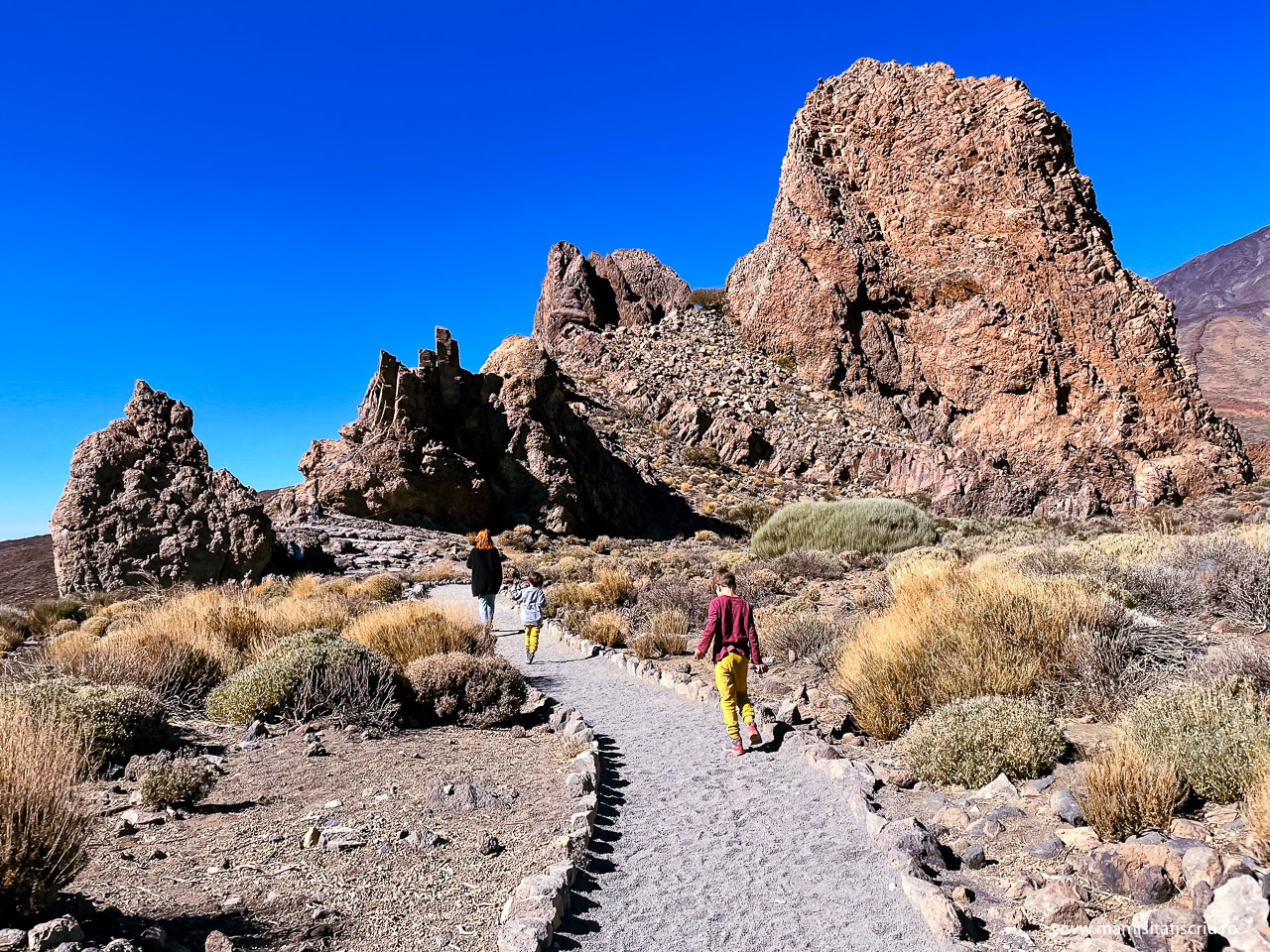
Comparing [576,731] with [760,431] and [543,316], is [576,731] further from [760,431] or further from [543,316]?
[543,316]

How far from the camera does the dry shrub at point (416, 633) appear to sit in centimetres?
848

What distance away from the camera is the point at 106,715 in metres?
5.48

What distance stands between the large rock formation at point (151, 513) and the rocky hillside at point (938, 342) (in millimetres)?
24287

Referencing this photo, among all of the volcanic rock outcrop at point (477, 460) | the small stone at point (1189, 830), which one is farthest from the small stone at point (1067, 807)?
the volcanic rock outcrop at point (477, 460)

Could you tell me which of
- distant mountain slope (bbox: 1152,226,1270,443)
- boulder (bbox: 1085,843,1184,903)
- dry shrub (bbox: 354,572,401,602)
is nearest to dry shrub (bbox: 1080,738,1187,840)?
boulder (bbox: 1085,843,1184,903)

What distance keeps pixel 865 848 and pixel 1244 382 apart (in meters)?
115

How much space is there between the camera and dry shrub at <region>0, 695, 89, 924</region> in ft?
9.05

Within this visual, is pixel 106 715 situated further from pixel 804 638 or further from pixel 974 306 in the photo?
pixel 974 306

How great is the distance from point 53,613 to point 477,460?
603 inches

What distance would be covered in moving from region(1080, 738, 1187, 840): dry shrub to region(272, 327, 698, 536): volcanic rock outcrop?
23.0 metres

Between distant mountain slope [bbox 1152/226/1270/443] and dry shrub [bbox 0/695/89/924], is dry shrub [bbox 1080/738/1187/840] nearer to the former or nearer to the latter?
dry shrub [bbox 0/695/89/924]

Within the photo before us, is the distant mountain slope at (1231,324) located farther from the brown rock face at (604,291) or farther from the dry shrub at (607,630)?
the dry shrub at (607,630)

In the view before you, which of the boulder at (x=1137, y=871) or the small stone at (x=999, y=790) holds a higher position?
the boulder at (x=1137, y=871)

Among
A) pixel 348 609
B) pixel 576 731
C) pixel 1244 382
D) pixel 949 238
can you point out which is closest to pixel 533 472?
pixel 348 609
